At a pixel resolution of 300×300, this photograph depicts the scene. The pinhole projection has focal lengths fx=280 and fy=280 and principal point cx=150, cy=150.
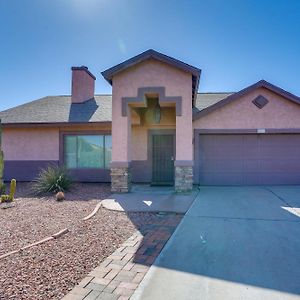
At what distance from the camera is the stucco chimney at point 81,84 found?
1694 centimetres

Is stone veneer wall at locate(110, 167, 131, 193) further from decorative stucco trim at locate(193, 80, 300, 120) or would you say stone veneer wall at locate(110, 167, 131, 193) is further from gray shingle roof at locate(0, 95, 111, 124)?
decorative stucco trim at locate(193, 80, 300, 120)

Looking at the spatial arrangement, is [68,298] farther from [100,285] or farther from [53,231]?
[53,231]

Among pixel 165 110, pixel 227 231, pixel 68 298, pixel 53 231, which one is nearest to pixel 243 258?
pixel 227 231

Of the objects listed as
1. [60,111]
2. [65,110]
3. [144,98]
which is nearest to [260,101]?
[144,98]

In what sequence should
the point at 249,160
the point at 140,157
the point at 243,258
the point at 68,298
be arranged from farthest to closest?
the point at 140,157
the point at 249,160
the point at 243,258
the point at 68,298

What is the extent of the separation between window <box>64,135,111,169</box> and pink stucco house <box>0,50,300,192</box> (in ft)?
0.17

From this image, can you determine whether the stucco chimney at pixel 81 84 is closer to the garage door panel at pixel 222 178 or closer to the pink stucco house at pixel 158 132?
the pink stucco house at pixel 158 132

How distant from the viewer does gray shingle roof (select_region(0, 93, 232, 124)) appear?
1491cm

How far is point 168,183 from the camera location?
13852 millimetres

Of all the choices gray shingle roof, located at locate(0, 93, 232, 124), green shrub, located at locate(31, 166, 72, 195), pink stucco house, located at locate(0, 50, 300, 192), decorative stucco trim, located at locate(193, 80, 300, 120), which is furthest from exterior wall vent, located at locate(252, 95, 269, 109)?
green shrub, located at locate(31, 166, 72, 195)

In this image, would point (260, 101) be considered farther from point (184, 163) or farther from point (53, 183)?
Result: point (53, 183)

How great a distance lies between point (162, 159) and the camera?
46.2 ft

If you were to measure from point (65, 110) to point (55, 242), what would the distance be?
39.0 ft

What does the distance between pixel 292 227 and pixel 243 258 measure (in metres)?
2.40
